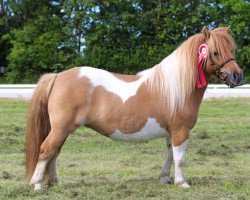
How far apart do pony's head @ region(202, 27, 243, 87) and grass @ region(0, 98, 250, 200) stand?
1.22 m

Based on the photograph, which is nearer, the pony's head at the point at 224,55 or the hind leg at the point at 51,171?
the pony's head at the point at 224,55

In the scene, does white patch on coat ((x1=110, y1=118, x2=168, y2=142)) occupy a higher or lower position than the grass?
higher

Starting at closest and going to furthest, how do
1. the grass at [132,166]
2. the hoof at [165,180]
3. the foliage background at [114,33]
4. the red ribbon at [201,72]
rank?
the grass at [132,166] < the red ribbon at [201,72] < the hoof at [165,180] < the foliage background at [114,33]

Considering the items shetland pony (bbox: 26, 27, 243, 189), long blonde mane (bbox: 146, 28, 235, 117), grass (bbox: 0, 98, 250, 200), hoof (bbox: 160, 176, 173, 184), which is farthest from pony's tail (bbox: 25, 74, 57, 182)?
hoof (bbox: 160, 176, 173, 184)

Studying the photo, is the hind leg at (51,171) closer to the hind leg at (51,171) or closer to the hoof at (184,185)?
the hind leg at (51,171)

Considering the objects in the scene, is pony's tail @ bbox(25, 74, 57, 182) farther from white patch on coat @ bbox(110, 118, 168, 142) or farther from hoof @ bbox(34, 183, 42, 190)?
white patch on coat @ bbox(110, 118, 168, 142)

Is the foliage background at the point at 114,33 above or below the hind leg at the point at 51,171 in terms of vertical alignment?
above

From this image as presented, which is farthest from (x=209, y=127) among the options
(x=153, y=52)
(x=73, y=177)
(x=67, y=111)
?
(x=153, y=52)

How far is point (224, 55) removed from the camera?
606 centimetres

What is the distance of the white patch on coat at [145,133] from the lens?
20.2ft

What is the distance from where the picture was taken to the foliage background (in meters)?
29.4

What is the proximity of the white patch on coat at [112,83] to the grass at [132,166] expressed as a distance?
1043 millimetres

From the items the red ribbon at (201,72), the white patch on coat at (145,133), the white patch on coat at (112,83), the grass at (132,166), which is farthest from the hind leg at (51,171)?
the red ribbon at (201,72)

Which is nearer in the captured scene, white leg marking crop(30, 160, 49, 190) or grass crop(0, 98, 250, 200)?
grass crop(0, 98, 250, 200)
